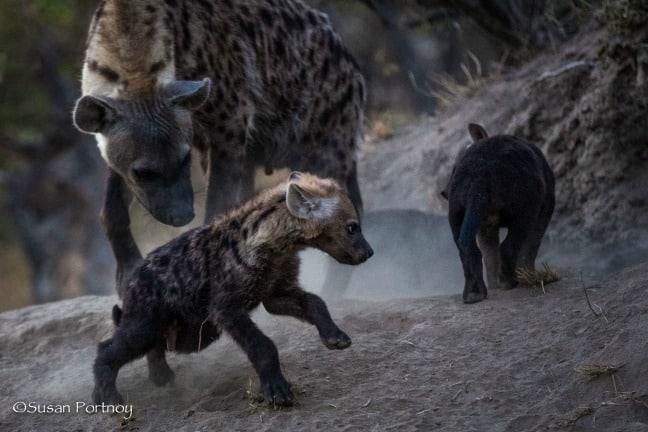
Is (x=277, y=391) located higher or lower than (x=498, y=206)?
lower

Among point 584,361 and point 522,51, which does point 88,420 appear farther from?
point 522,51

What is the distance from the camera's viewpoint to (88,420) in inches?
200

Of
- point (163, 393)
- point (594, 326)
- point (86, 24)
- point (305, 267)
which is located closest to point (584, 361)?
point (594, 326)

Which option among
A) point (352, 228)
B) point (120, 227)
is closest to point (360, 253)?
point (352, 228)

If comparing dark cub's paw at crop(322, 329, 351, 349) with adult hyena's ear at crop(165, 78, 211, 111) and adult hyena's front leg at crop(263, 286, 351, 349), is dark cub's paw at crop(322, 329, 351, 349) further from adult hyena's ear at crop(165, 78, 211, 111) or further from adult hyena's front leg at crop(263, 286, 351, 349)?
adult hyena's ear at crop(165, 78, 211, 111)

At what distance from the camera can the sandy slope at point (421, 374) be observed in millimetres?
4367

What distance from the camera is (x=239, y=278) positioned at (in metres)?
4.95

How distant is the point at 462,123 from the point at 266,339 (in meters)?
4.30

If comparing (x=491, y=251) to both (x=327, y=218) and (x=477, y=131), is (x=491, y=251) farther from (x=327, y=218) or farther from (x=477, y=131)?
(x=327, y=218)

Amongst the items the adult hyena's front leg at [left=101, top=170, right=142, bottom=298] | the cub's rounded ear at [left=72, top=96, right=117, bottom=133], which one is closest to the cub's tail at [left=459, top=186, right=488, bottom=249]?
the cub's rounded ear at [left=72, top=96, right=117, bottom=133]

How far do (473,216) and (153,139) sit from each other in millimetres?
1779

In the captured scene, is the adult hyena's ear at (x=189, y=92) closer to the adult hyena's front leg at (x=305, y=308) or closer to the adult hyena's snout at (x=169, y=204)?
the adult hyena's snout at (x=169, y=204)

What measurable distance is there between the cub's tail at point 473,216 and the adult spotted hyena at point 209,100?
152cm

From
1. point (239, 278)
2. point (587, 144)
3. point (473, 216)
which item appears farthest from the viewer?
point (587, 144)
